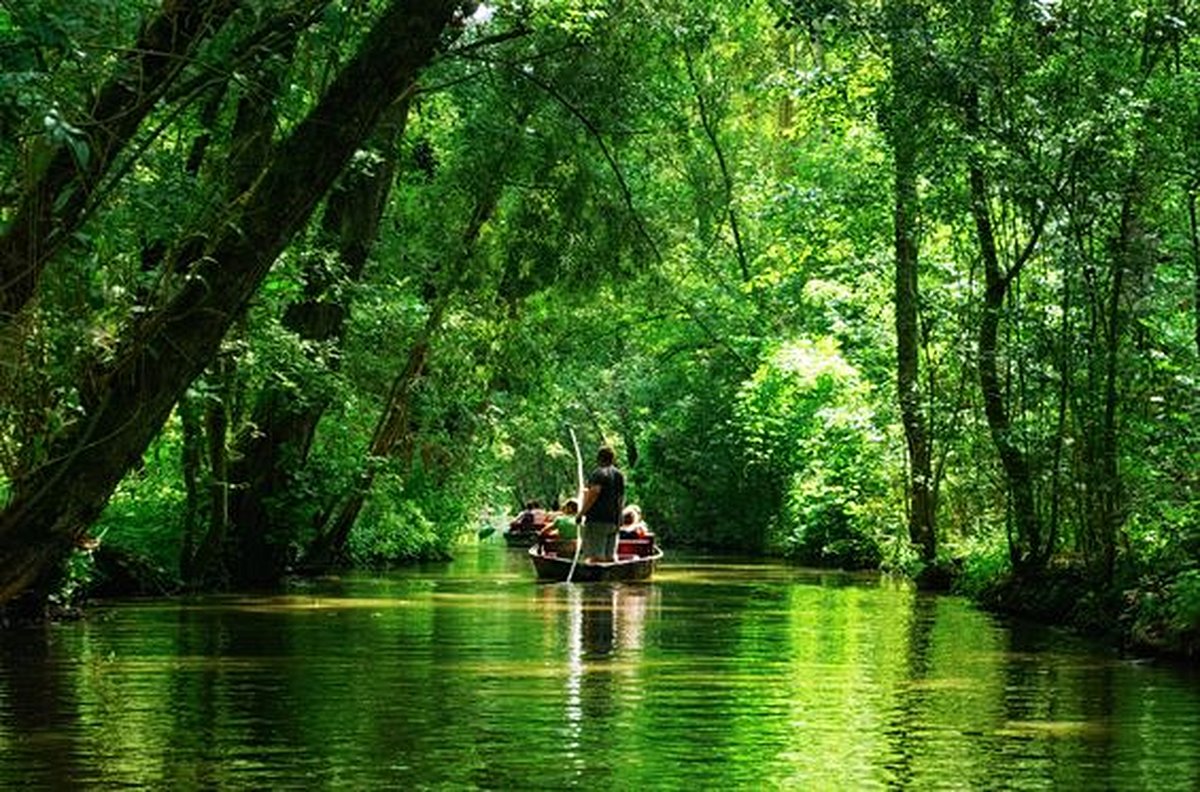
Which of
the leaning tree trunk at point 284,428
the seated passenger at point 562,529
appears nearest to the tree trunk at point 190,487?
the leaning tree trunk at point 284,428

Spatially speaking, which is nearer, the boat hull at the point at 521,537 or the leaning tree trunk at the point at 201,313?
the leaning tree trunk at the point at 201,313

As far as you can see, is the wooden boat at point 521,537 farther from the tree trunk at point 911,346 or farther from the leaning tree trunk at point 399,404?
the tree trunk at point 911,346

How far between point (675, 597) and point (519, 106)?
7.98 metres

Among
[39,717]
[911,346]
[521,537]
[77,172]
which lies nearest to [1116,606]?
[39,717]

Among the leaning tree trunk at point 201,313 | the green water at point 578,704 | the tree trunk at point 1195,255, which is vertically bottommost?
the green water at point 578,704

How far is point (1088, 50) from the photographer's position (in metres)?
18.8

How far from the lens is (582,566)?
2800 cm

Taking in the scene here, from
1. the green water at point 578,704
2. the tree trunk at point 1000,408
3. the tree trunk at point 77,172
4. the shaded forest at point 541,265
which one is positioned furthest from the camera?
the tree trunk at point 1000,408

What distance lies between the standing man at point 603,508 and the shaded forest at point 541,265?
10.6ft

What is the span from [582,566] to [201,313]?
65.4 ft

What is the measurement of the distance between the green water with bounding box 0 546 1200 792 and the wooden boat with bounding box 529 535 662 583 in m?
6.85

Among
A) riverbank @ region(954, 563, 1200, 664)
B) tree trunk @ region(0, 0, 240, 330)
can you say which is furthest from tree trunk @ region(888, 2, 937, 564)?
tree trunk @ region(0, 0, 240, 330)

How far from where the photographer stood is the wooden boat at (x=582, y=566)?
91.7ft

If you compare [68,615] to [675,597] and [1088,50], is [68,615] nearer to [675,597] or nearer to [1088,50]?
[675,597]
